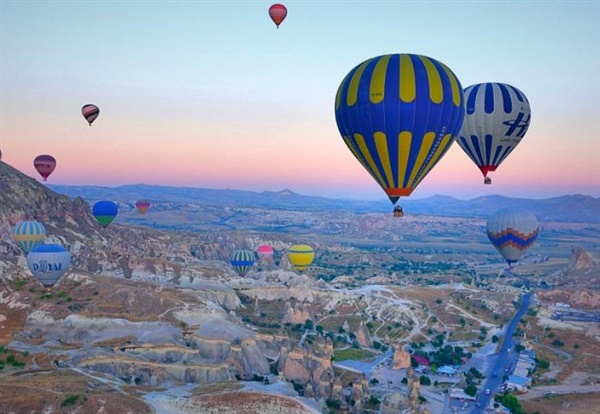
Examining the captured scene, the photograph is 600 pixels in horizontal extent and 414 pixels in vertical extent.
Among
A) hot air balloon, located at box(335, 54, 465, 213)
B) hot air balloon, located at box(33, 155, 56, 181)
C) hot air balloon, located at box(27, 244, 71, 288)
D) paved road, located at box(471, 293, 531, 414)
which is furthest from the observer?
hot air balloon, located at box(33, 155, 56, 181)

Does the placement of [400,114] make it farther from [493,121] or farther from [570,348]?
[570,348]

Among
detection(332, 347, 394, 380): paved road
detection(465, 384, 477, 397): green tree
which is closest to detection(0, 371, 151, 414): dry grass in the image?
detection(332, 347, 394, 380): paved road

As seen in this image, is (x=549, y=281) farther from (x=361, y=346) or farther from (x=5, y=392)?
(x=5, y=392)

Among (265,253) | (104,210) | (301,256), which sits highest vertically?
(104,210)

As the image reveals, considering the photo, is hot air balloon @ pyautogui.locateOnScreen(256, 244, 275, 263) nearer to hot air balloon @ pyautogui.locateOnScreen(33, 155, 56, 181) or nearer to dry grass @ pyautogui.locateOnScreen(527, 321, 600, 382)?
hot air balloon @ pyautogui.locateOnScreen(33, 155, 56, 181)

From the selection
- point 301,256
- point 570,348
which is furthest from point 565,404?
point 301,256

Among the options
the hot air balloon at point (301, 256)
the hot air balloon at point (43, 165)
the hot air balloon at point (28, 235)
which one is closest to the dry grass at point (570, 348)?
the hot air balloon at point (301, 256)
